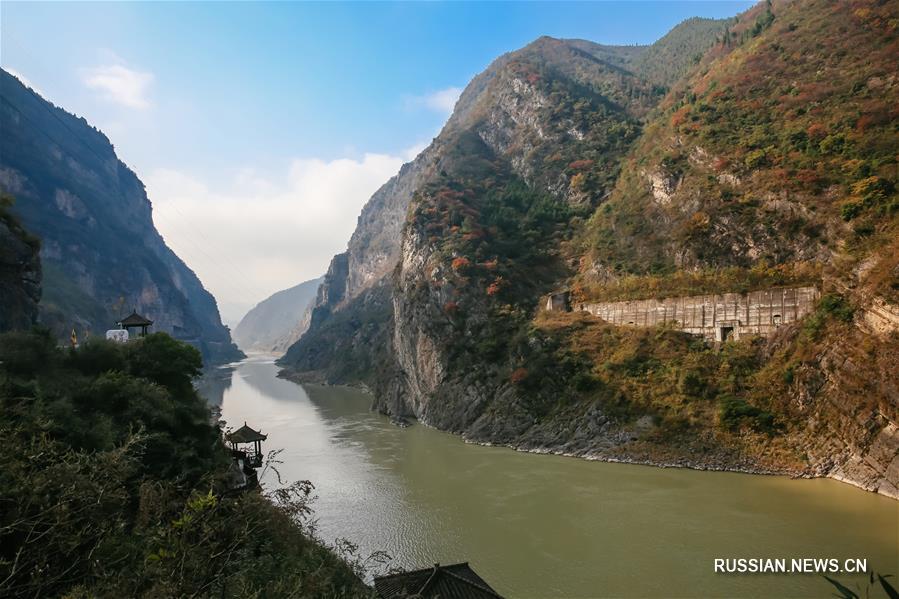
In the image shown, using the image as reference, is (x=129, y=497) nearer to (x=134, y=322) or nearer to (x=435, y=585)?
(x=435, y=585)

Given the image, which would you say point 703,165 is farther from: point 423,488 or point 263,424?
point 263,424

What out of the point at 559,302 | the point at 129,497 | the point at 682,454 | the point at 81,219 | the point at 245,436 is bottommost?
the point at 682,454

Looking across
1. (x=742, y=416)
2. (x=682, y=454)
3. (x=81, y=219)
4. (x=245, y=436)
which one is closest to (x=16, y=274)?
(x=245, y=436)

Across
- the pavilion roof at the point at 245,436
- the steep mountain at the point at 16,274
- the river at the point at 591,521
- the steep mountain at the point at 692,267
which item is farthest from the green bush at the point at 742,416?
the steep mountain at the point at 16,274

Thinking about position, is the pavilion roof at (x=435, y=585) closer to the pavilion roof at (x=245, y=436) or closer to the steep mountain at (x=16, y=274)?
the pavilion roof at (x=245, y=436)

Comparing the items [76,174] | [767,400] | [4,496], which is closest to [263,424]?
[767,400]

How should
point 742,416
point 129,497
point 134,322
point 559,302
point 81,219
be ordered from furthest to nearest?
1. point 81,219
2. point 559,302
3. point 134,322
4. point 742,416
5. point 129,497

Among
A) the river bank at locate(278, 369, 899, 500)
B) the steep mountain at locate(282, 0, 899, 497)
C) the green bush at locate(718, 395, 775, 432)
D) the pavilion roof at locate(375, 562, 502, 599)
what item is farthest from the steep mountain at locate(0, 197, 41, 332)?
the green bush at locate(718, 395, 775, 432)
